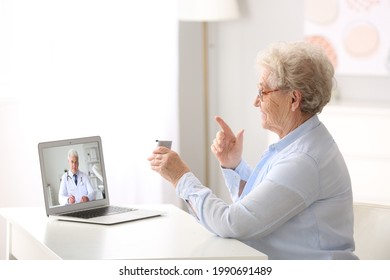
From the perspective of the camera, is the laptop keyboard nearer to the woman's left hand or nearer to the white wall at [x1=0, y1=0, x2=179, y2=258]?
the woman's left hand

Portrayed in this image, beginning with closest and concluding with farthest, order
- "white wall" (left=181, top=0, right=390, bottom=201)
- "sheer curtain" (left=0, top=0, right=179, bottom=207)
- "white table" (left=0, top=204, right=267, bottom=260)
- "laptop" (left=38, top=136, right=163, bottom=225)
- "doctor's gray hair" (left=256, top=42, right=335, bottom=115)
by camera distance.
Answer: "white table" (left=0, top=204, right=267, bottom=260), "doctor's gray hair" (left=256, top=42, right=335, bottom=115), "laptop" (left=38, top=136, right=163, bottom=225), "sheer curtain" (left=0, top=0, right=179, bottom=207), "white wall" (left=181, top=0, right=390, bottom=201)

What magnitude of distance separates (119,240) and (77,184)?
43 centimetres

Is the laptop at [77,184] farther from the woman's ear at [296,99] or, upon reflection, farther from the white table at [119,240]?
the woman's ear at [296,99]

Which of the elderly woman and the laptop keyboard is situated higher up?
the elderly woman

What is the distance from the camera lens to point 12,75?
453 centimetres

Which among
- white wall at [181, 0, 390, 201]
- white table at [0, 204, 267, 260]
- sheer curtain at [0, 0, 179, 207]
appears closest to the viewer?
white table at [0, 204, 267, 260]

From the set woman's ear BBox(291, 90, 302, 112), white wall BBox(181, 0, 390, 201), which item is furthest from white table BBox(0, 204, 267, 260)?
white wall BBox(181, 0, 390, 201)

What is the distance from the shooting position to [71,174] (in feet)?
10.3

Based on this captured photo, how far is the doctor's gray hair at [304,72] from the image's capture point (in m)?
2.92

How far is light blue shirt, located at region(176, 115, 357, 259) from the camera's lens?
2756 mm

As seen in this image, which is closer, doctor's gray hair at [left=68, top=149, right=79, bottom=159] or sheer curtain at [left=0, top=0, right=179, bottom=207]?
doctor's gray hair at [left=68, top=149, right=79, bottom=159]

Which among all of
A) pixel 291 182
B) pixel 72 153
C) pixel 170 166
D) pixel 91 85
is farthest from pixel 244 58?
pixel 291 182
